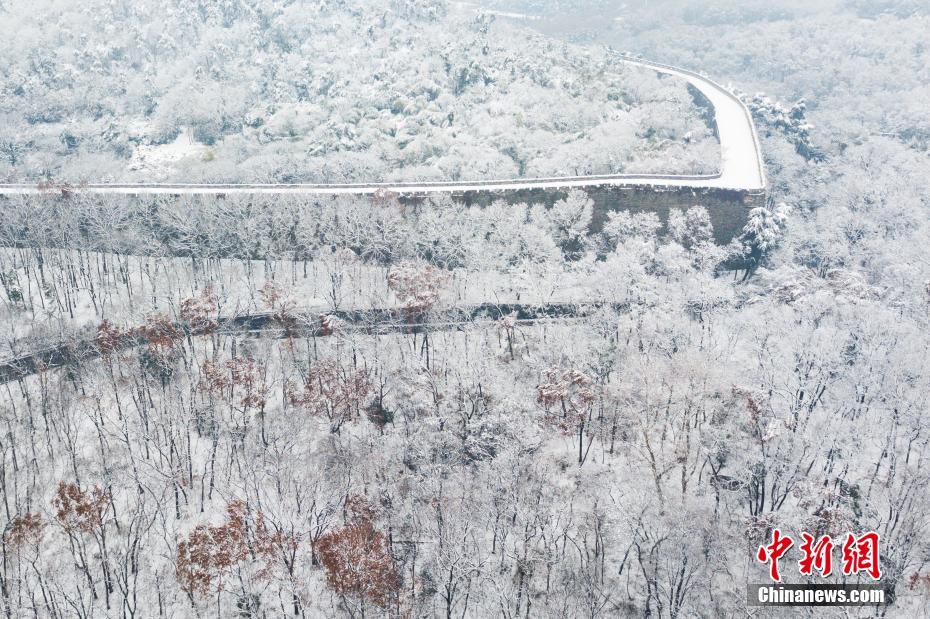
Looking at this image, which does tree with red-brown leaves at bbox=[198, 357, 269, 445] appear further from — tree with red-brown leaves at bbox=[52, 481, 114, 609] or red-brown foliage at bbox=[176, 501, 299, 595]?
tree with red-brown leaves at bbox=[52, 481, 114, 609]

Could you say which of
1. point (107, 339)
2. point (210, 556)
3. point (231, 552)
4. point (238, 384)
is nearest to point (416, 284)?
point (238, 384)

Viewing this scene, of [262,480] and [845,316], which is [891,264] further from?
[262,480]

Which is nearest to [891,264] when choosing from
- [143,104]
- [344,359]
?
[344,359]

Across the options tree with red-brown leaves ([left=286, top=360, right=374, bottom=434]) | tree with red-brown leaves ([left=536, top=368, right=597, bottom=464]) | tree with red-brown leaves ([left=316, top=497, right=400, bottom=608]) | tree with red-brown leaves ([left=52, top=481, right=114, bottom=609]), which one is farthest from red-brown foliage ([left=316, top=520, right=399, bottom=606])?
tree with red-brown leaves ([left=536, top=368, right=597, bottom=464])

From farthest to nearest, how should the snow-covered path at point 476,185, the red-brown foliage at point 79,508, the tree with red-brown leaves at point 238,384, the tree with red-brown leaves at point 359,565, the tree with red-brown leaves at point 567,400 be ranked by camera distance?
the snow-covered path at point 476,185 < the tree with red-brown leaves at point 567,400 < the tree with red-brown leaves at point 238,384 < the red-brown foliage at point 79,508 < the tree with red-brown leaves at point 359,565

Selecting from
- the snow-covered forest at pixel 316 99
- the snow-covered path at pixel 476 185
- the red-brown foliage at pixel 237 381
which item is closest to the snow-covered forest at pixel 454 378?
the red-brown foliage at pixel 237 381

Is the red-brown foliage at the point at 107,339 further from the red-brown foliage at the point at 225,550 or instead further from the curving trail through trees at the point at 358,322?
the red-brown foliage at the point at 225,550
